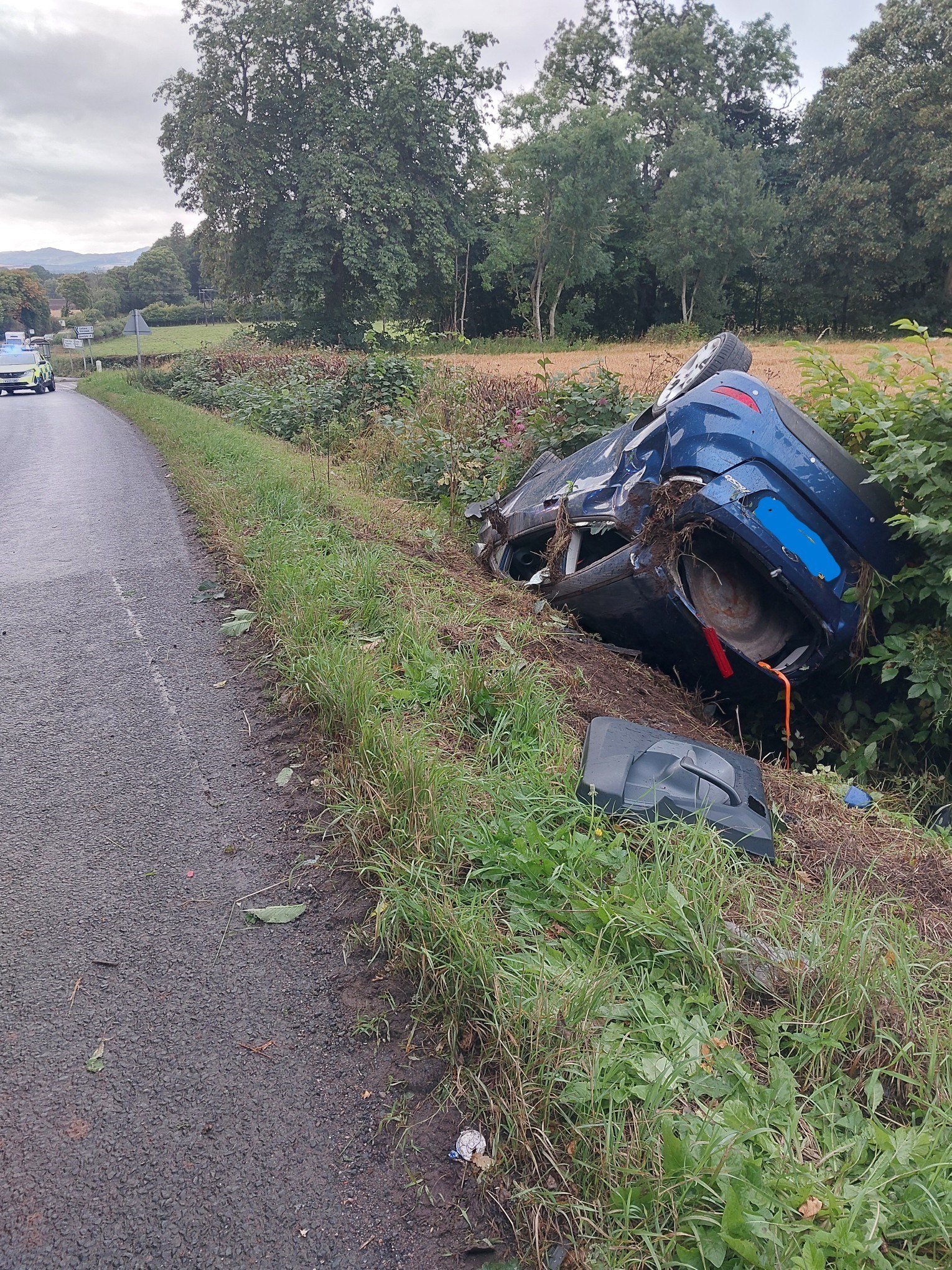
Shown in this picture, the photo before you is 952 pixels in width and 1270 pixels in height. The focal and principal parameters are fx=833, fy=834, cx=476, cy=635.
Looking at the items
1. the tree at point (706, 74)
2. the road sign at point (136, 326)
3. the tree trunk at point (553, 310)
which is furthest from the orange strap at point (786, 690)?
the tree at point (706, 74)

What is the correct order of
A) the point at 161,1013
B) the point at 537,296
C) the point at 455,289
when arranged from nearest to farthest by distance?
the point at 161,1013, the point at 537,296, the point at 455,289

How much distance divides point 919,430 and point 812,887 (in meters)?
2.88

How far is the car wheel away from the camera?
531 centimetres

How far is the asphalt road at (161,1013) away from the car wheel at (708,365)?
325cm

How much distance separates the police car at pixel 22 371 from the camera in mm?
31344

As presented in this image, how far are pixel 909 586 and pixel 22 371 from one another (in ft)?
114

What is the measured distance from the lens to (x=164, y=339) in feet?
188

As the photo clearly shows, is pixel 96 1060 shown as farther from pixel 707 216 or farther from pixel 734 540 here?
pixel 707 216

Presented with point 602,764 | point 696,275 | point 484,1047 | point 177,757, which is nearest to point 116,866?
point 177,757

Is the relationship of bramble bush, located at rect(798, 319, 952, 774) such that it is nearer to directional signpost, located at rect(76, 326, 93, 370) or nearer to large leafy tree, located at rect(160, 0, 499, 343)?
large leafy tree, located at rect(160, 0, 499, 343)

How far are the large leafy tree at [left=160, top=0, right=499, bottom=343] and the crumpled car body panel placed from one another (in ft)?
102

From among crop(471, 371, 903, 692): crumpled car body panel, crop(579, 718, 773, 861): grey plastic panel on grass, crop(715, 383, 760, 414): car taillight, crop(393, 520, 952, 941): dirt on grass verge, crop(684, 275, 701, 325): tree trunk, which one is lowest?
crop(393, 520, 952, 941): dirt on grass verge

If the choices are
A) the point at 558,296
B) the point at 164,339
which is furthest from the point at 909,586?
the point at 164,339

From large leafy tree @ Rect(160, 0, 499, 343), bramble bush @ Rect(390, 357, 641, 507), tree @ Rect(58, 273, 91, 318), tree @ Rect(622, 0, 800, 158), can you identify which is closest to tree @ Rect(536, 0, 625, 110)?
tree @ Rect(622, 0, 800, 158)
